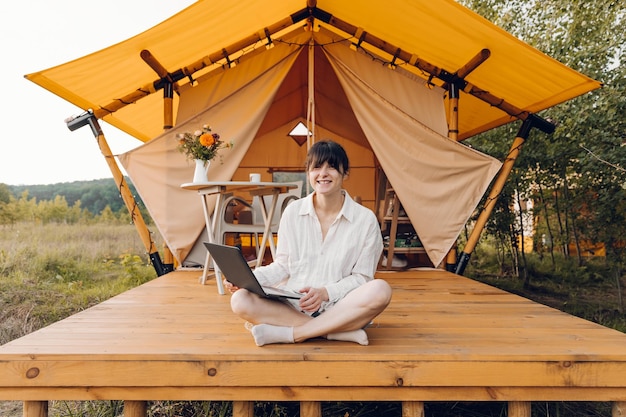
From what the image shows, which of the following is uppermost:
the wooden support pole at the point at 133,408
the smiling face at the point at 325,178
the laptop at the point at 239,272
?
the smiling face at the point at 325,178

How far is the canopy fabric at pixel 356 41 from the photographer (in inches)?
137

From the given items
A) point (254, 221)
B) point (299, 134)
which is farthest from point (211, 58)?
point (299, 134)

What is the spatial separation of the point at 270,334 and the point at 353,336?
337mm

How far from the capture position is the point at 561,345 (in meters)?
1.88

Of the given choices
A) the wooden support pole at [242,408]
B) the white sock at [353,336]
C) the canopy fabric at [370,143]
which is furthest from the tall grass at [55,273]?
the white sock at [353,336]

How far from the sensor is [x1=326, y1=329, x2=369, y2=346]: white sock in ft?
6.10

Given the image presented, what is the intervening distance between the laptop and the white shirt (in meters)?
0.17

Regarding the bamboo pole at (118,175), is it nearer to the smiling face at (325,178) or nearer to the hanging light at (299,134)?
the smiling face at (325,178)

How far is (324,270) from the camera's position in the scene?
1.93 m

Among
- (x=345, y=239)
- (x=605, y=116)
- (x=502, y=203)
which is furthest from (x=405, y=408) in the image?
(x=502, y=203)

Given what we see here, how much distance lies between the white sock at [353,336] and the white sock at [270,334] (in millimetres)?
173

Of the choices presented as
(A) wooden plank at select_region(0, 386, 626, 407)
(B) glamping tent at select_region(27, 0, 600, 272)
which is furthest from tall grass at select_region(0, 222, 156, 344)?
(A) wooden plank at select_region(0, 386, 626, 407)

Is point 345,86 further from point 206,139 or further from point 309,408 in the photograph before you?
point 309,408

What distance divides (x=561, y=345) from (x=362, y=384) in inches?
33.5
